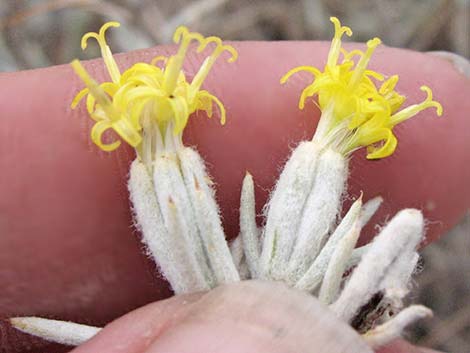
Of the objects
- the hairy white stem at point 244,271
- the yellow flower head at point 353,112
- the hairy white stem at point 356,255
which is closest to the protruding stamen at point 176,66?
the yellow flower head at point 353,112

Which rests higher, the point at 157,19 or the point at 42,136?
the point at 157,19

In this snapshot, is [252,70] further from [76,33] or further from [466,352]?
[466,352]

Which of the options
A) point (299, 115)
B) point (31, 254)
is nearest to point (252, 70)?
point (299, 115)

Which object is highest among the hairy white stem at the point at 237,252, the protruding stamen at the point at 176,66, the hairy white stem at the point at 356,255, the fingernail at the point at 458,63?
the protruding stamen at the point at 176,66

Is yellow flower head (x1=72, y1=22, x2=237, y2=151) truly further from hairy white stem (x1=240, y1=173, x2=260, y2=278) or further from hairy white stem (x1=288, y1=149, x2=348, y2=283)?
hairy white stem (x1=288, y1=149, x2=348, y2=283)

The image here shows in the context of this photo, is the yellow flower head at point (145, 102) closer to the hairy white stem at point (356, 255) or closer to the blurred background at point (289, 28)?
the hairy white stem at point (356, 255)

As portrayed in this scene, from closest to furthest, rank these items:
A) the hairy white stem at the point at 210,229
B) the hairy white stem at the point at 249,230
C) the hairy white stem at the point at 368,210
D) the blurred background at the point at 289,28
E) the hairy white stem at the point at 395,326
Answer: the hairy white stem at the point at 395,326 < the hairy white stem at the point at 210,229 < the hairy white stem at the point at 249,230 < the hairy white stem at the point at 368,210 < the blurred background at the point at 289,28

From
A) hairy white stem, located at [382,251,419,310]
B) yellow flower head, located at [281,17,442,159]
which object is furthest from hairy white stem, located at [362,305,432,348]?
yellow flower head, located at [281,17,442,159]
